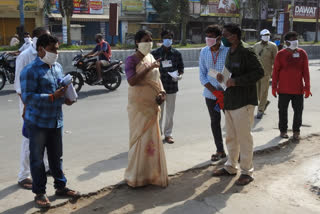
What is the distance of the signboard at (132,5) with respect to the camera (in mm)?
33562

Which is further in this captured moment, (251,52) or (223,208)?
(251,52)

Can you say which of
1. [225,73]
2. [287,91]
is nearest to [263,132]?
[287,91]

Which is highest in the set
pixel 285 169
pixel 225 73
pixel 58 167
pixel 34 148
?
pixel 225 73

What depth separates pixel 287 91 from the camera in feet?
20.7

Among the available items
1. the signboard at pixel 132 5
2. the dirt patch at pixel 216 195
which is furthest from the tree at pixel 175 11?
the dirt patch at pixel 216 195

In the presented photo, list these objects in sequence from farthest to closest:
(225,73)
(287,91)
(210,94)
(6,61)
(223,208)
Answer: (6,61) < (287,91) < (210,94) < (225,73) < (223,208)

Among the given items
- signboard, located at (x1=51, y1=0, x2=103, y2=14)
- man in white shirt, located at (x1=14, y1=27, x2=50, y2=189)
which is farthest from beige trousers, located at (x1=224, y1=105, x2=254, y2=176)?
signboard, located at (x1=51, y1=0, x2=103, y2=14)

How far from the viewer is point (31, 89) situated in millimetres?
3441

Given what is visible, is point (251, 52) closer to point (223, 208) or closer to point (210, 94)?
point (210, 94)

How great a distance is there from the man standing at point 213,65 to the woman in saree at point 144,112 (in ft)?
3.36

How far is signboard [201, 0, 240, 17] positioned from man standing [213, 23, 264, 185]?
3344 cm

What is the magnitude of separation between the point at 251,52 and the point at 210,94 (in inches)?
37.8

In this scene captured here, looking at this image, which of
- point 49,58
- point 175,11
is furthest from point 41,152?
point 175,11

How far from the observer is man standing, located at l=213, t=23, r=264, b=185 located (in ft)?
14.0
